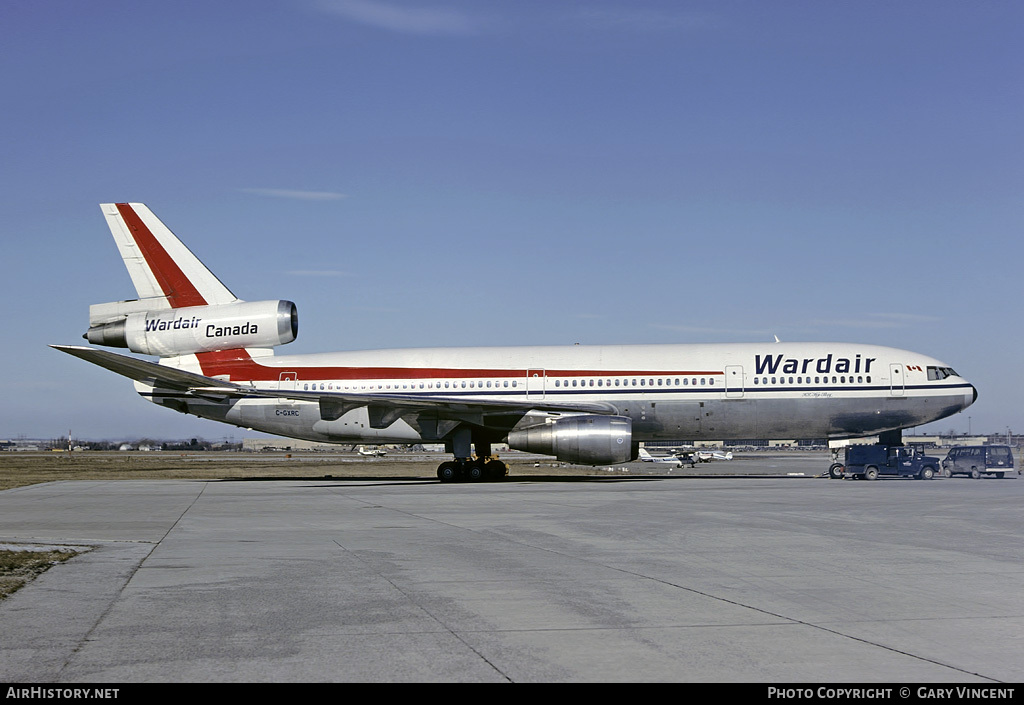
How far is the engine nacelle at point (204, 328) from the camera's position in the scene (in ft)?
109

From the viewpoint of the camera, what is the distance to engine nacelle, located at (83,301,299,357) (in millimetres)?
33344

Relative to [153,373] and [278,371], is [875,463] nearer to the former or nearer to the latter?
[278,371]

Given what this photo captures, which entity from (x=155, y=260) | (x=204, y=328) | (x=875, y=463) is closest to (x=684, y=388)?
(x=875, y=463)

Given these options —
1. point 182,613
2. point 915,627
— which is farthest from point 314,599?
point 915,627

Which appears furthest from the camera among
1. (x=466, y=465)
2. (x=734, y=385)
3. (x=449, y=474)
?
(x=466, y=465)

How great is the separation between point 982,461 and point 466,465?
73.4 feet

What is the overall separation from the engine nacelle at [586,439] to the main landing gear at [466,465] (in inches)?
111

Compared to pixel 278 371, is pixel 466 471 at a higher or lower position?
lower

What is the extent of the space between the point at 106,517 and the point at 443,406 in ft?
44.9

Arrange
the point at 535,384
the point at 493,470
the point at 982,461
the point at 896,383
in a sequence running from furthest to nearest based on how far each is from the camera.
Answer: the point at 982,461 → the point at 493,470 → the point at 535,384 → the point at 896,383

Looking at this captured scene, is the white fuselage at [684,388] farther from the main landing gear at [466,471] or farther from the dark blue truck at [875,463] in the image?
the dark blue truck at [875,463]

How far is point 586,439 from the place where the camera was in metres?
29.5

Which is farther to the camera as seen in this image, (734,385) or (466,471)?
(466,471)
